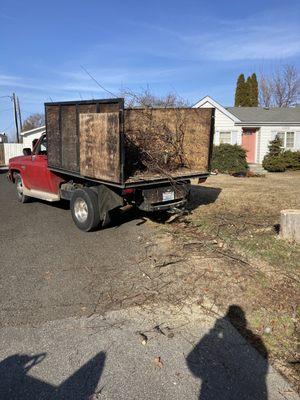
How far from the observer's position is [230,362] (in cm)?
352

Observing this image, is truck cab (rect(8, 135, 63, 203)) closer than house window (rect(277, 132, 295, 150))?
Yes

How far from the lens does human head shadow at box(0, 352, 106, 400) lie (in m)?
3.07

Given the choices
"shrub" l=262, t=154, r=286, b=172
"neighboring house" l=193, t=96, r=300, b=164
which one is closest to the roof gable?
"neighboring house" l=193, t=96, r=300, b=164

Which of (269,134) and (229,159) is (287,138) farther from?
(229,159)

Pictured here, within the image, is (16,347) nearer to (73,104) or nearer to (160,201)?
(160,201)

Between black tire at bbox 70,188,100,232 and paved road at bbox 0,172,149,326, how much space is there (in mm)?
185

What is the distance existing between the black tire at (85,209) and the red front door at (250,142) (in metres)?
20.8

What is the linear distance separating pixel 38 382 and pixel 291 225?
4.99 m

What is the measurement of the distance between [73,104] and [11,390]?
236 inches

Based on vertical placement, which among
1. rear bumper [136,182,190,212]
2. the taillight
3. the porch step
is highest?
the taillight

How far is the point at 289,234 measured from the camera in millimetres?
6852

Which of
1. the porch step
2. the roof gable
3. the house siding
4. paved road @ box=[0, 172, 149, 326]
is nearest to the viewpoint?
paved road @ box=[0, 172, 149, 326]

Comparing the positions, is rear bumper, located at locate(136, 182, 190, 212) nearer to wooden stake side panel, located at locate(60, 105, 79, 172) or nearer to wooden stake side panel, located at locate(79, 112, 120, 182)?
wooden stake side panel, located at locate(79, 112, 120, 182)

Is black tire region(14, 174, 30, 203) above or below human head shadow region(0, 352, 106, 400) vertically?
above
